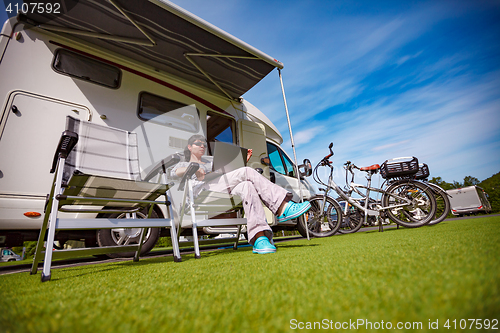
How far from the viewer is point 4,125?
78.4 inches

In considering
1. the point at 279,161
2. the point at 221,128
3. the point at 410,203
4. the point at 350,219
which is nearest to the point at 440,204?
the point at 410,203

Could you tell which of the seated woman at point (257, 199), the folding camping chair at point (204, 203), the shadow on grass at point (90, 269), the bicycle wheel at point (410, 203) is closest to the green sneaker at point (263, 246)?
the seated woman at point (257, 199)

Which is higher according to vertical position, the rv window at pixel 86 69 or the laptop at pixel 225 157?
the rv window at pixel 86 69

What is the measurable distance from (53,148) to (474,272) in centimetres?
289

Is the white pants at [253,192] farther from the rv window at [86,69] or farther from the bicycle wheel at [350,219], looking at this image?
the bicycle wheel at [350,219]

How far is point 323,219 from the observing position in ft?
13.5

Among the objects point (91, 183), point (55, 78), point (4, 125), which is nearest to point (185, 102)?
point (55, 78)

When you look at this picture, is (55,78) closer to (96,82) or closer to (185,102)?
(96,82)

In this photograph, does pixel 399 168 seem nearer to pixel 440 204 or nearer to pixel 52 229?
pixel 440 204

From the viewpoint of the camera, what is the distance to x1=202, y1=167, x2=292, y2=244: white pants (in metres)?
1.85

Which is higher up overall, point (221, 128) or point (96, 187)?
point (221, 128)

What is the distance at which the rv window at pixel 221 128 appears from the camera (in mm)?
3840

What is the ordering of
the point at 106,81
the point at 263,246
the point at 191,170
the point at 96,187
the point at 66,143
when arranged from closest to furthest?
the point at 66,143, the point at 96,187, the point at 263,246, the point at 191,170, the point at 106,81

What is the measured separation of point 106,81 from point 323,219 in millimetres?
3769
